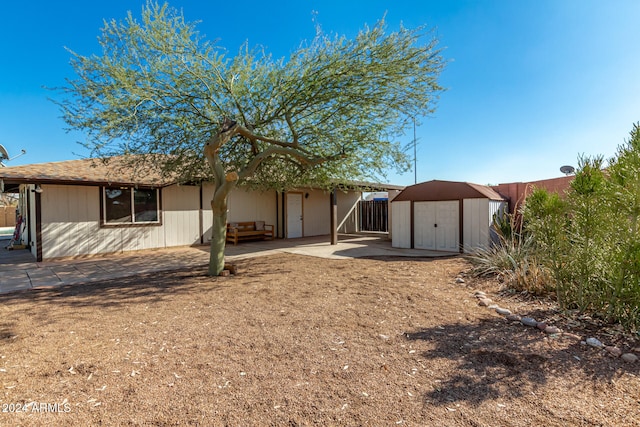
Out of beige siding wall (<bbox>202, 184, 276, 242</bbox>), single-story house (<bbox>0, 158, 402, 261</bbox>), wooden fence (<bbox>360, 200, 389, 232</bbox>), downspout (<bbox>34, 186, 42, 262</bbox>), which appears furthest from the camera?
wooden fence (<bbox>360, 200, 389, 232</bbox>)

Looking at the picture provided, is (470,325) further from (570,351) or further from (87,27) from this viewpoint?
(87,27)

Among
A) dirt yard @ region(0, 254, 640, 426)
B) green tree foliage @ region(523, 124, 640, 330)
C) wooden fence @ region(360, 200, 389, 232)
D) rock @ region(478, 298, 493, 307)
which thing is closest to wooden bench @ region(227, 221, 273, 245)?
wooden fence @ region(360, 200, 389, 232)

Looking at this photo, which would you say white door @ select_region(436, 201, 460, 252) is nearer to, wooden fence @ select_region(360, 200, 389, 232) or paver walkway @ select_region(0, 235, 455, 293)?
paver walkway @ select_region(0, 235, 455, 293)

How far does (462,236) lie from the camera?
9.49 meters

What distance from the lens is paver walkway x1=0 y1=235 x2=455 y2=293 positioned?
652 cm

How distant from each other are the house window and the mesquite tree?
3.17 meters

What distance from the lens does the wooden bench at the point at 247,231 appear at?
1231 cm

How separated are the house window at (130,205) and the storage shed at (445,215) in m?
8.19

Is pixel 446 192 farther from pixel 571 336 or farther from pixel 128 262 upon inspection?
pixel 128 262

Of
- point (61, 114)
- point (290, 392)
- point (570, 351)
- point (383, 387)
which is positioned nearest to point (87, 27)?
point (61, 114)

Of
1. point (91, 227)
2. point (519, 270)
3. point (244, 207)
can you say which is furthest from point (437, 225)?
point (91, 227)

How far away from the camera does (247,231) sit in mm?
12820

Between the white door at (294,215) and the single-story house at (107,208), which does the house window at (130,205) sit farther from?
the white door at (294,215)

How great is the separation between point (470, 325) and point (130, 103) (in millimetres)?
6511
